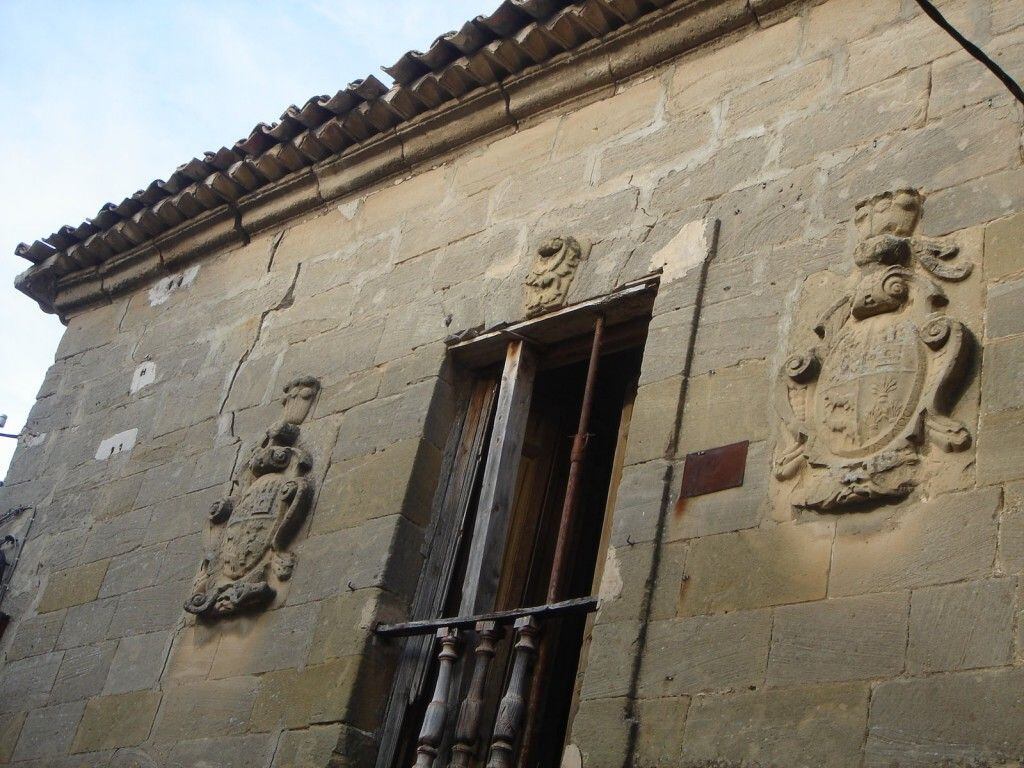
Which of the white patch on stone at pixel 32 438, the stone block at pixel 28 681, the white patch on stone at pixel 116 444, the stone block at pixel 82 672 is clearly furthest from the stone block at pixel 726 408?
the white patch on stone at pixel 32 438

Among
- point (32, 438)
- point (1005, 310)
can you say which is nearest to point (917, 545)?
point (1005, 310)

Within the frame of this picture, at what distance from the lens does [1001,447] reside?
3.47m

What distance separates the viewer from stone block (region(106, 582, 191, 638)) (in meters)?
5.48

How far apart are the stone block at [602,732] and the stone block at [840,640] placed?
0.45 metres

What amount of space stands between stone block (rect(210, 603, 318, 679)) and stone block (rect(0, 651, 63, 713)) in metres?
1.09

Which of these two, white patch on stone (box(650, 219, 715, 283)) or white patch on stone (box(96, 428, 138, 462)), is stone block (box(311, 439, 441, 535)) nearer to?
white patch on stone (box(650, 219, 715, 283))

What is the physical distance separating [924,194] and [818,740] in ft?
5.85

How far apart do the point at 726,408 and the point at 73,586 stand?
10.9 ft

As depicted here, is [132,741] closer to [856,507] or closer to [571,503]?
[571,503]

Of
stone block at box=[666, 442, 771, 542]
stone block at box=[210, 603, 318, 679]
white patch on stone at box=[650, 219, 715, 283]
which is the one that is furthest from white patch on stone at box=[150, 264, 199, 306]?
stone block at box=[666, 442, 771, 542]

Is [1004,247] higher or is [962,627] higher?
[1004,247]

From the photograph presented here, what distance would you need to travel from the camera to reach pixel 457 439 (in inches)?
207

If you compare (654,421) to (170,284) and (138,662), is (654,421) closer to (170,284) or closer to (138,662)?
(138,662)

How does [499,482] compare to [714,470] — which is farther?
[499,482]
